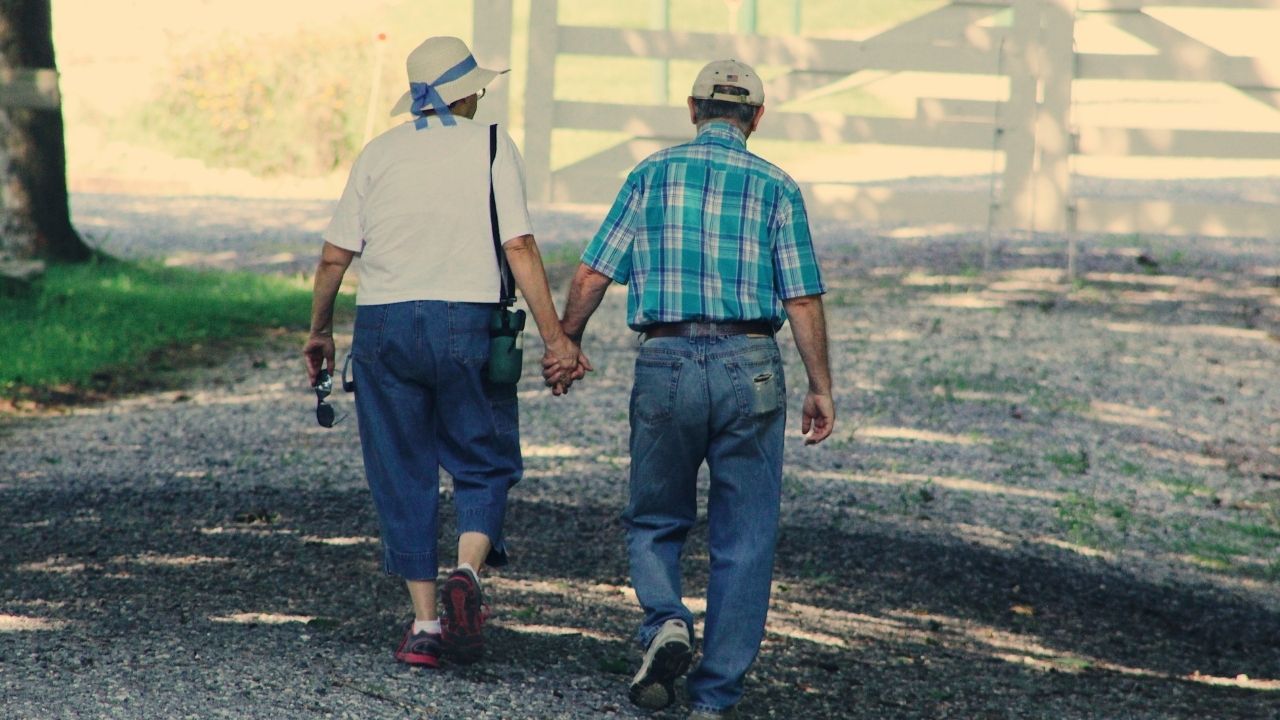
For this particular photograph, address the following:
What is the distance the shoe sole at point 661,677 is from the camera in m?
4.29

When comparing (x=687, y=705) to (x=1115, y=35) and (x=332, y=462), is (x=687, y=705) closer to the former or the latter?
(x=332, y=462)

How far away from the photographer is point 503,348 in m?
4.61

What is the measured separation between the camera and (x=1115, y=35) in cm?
3247

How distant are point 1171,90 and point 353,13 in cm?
1697

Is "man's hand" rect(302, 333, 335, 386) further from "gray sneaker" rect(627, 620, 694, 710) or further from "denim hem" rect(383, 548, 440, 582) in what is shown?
"gray sneaker" rect(627, 620, 694, 710)

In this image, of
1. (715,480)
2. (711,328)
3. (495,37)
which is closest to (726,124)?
(711,328)

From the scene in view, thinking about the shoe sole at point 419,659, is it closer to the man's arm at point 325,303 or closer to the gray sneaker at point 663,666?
the gray sneaker at point 663,666

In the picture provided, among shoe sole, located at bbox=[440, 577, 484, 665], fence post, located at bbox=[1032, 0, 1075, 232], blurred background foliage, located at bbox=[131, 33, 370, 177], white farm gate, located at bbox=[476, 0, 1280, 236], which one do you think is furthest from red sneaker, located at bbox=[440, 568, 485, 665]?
blurred background foliage, located at bbox=[131, 33, 370, 177]

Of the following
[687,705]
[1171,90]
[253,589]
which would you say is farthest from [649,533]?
[1171,90]

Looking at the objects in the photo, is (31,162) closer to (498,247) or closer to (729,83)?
(498,247)

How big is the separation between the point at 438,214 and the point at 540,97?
379 inches

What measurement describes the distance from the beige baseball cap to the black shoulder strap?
0.58 m

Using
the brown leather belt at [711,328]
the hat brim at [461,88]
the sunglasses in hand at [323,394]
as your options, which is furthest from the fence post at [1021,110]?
the brown leather belt at [711,328]

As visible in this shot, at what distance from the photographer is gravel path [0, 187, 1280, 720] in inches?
186
